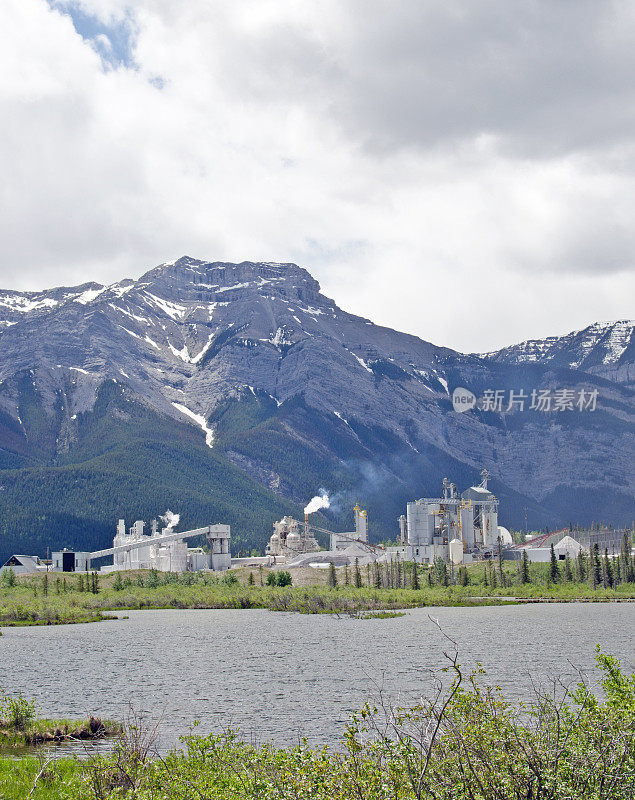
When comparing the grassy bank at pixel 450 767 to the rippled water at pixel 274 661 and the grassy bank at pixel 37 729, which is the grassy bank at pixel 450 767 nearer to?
the rippled water at pixel 274 661

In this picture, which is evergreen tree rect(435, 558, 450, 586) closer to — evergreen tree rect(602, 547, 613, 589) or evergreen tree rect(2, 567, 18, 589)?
evergreen tree rect(602, 547, 613, 589)


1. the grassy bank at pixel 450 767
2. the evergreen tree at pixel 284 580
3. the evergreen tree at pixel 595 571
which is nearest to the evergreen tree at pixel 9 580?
the evergreen tree at pixel 284 580

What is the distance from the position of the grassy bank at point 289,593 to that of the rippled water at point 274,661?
14.8 m

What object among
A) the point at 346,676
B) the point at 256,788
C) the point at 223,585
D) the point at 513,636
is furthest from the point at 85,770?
the point at 223,585

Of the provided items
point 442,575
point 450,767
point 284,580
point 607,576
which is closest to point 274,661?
point 450,767

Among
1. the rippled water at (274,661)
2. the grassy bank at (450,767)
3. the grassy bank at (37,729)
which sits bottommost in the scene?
the rippled water at (274,661)

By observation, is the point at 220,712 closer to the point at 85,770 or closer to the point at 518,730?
the point at 85,770

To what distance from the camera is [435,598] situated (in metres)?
136

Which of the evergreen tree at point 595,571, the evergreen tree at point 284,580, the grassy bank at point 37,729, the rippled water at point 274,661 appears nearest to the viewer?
the grassy bank at point 37,729

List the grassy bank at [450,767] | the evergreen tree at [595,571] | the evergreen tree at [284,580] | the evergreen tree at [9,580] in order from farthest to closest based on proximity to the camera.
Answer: the evergreen tree at [284,580]
the evergreen tree at [9,580]
the evergreen tree at [595,571]
the grassy bank at [450,767]

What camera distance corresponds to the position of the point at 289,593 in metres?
145

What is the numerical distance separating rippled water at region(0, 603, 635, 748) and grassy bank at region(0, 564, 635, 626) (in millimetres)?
14799

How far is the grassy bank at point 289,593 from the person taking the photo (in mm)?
127700

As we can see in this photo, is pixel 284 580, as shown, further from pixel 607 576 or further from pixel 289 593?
pixel 607 576
